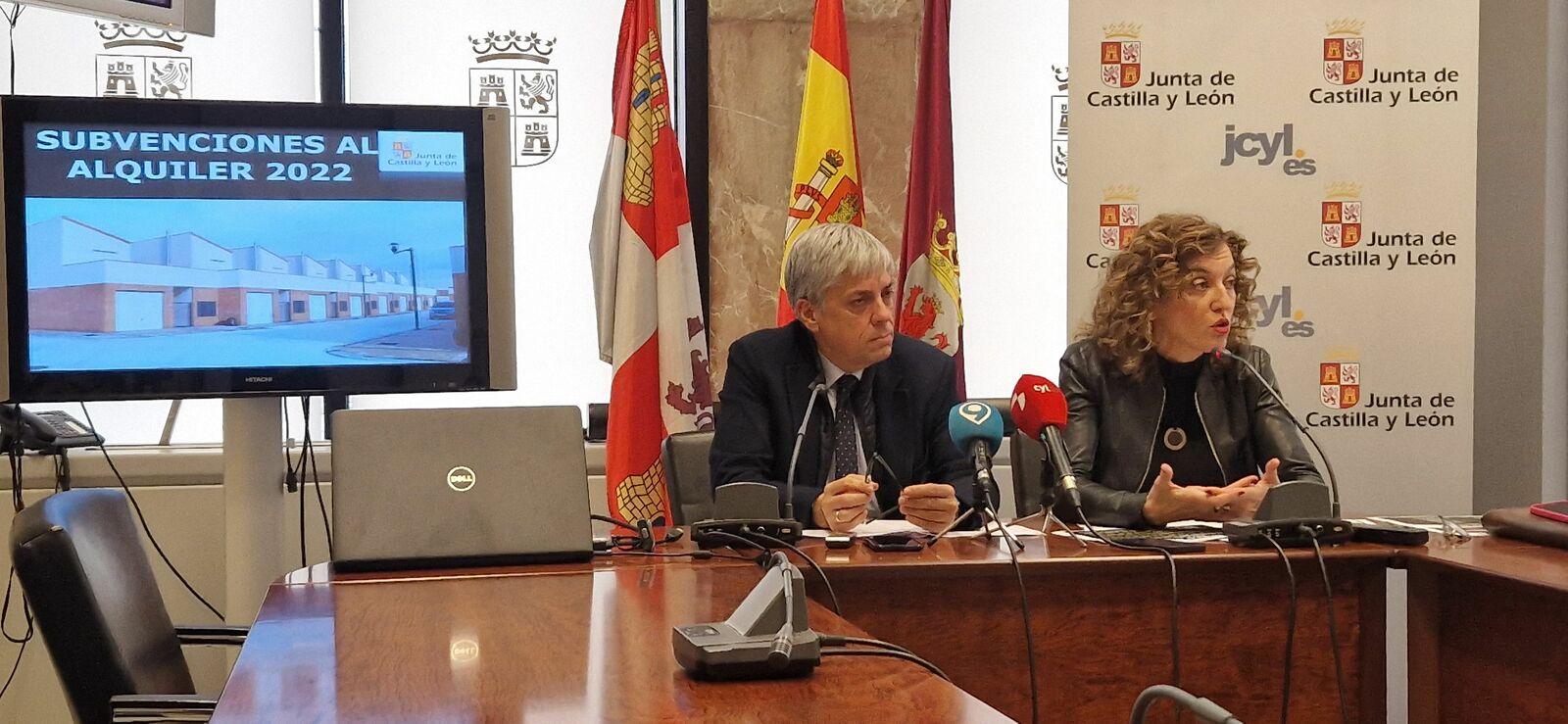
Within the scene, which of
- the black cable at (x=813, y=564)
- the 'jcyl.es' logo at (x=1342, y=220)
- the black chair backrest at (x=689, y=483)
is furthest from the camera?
the 'jcyl.es' logo at (x=1342, y=220)

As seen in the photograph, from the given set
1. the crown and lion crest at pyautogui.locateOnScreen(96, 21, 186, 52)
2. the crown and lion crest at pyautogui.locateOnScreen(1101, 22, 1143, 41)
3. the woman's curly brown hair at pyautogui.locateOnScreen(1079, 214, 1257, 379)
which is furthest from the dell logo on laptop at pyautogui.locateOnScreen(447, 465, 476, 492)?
the crown and lion crest at pyautogui.locateOnScreen(96, 21, 186, 52)

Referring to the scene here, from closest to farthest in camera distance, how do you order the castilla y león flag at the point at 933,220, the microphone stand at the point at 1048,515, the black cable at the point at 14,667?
1. the microphone stand at the point at 1048,515
2. the black cable at the point at 14,667
3. the castilla y león flag at the point at 933,220

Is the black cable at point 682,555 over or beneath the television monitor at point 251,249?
beneath

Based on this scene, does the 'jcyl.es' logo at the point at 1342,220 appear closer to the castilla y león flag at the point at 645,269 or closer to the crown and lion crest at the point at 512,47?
the castilla y león flag at the point at 645,269

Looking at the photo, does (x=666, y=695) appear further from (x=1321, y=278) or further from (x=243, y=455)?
(x=1321, y=278)

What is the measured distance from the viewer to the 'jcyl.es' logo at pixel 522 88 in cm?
409

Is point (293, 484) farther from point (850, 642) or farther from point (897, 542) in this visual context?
point (850, 642)

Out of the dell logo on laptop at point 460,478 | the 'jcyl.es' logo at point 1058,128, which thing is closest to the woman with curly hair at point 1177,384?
the dell logo on laptop at point 460,478

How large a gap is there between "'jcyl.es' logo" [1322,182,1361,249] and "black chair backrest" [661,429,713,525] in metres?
1.90

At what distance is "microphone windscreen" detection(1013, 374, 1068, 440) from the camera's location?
201 centimetres

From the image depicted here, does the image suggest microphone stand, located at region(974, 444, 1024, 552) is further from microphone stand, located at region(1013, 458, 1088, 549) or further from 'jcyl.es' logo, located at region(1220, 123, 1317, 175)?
'jcyl.es' logo, located at region(1220, 123, 1317, 175)

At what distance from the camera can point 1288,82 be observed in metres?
3.63

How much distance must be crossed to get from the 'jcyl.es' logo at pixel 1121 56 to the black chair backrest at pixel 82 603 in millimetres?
2770

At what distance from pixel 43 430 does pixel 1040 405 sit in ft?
8.93
